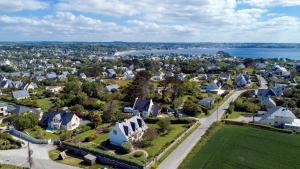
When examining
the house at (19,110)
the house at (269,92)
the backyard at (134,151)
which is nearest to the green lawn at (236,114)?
the backyard at (134,151)

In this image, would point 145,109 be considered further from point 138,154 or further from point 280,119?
point 280,119

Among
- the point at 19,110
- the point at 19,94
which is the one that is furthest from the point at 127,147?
the point at 19,94

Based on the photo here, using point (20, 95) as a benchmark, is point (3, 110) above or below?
below

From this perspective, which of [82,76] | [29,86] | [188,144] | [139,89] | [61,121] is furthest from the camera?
[82,76]

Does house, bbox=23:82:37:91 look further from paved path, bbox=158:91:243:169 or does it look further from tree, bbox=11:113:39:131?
paved path, bbox=158:91:243:169

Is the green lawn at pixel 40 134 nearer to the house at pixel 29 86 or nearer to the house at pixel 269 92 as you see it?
the house at pixel 29 86

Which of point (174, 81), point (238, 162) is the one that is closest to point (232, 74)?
point (174, 81)
